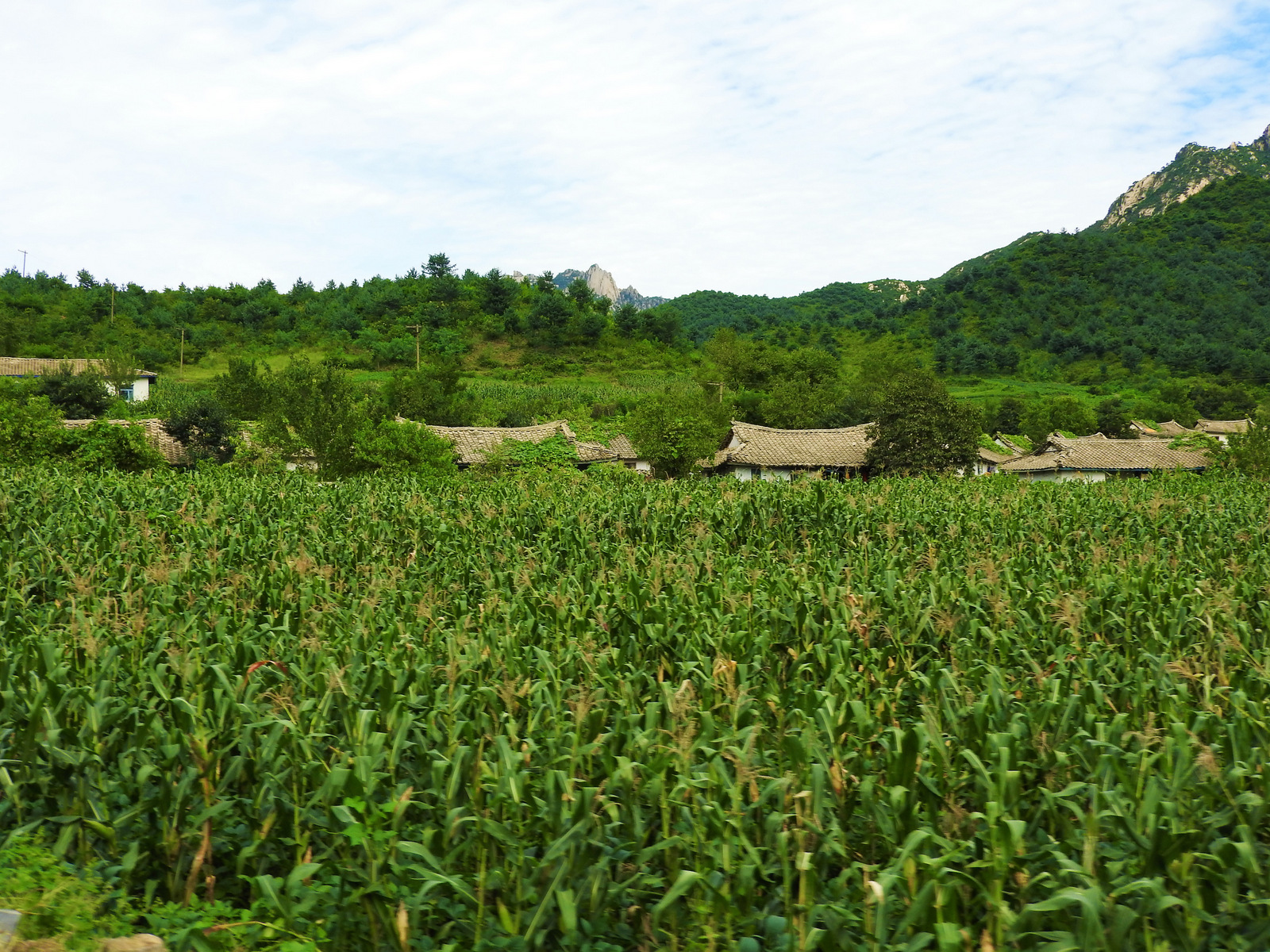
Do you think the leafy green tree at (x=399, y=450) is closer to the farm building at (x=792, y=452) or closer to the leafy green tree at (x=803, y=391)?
the farm building at (x=792, y=452)

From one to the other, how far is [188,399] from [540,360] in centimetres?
3975

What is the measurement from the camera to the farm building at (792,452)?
5522 centimetres

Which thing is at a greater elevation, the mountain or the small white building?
the mountain

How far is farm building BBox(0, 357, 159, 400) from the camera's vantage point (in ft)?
216

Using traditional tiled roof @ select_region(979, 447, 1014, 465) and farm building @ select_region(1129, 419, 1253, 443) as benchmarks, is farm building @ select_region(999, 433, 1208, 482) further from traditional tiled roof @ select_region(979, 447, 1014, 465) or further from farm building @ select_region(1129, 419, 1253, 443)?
farm building @ select_region(1129, 419, 1253, 443)

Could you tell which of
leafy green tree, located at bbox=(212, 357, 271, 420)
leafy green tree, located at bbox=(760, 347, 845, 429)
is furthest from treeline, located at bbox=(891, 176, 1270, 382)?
leafy green tree, located at bbox=(212, 357, 271, 420)

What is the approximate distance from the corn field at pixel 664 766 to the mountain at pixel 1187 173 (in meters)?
167

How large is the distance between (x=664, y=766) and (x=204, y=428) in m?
50.5

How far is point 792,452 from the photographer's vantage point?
56.5 meters

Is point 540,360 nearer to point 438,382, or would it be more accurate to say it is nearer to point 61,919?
point 438,382

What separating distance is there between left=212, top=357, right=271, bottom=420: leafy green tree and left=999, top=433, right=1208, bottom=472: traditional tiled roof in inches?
1890

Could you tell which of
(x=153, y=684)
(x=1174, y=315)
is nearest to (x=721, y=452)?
(x=153, y=684)

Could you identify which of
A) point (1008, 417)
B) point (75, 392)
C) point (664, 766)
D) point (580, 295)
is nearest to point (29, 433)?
point (75, 392)

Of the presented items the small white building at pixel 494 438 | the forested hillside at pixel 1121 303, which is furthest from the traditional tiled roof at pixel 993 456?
the forested hillside at pixel 1121 303
